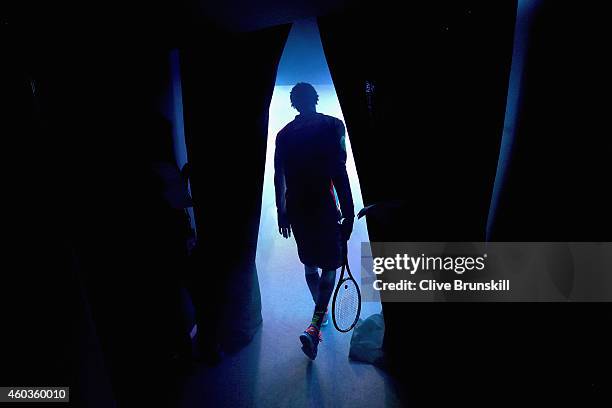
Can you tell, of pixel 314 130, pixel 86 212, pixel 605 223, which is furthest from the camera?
pixel 314 130

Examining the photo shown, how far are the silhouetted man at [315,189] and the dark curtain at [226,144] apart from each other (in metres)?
0.30

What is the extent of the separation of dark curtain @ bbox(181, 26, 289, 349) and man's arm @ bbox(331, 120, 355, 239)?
0.59 m

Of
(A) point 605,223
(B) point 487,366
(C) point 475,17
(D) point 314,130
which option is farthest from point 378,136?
(B) point 487,366

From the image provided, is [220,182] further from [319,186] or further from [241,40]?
[241,40]

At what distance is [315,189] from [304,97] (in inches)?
31.5

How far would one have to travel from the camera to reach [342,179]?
2.23 meters

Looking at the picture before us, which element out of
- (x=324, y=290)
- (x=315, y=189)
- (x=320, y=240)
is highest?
(x=315, y=189)

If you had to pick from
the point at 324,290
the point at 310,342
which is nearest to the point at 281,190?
the point at 324,290

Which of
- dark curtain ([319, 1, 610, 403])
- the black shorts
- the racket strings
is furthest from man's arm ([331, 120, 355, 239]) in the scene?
the racket strings

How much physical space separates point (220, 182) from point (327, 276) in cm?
123

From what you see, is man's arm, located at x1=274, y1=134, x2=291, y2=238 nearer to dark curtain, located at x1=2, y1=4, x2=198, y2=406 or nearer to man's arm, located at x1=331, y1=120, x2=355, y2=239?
man's arm, located at x1=331, y1=120, x2=355, y2=239

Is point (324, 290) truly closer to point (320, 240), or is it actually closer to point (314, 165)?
point (320, 240)

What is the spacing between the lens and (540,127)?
65.2 inches

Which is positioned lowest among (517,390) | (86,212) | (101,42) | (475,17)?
(517,390)
